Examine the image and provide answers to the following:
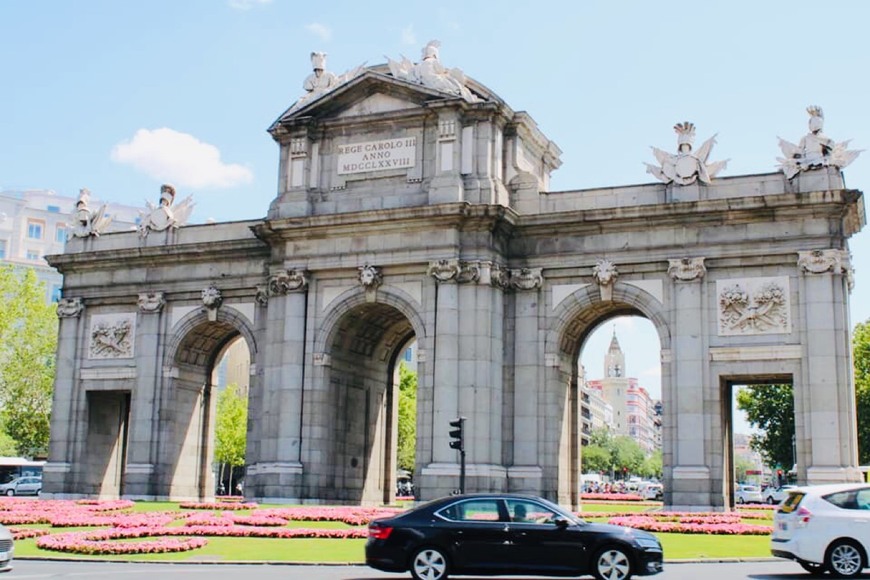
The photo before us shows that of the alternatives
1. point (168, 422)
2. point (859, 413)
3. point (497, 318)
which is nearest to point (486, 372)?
point (497, 318)

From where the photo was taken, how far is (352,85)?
45375 mm

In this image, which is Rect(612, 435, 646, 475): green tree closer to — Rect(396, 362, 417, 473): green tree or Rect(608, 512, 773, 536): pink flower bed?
Rect(396, 362, 417, 473): green tree

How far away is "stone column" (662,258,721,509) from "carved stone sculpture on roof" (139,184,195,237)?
22724mm

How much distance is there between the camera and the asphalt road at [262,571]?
20.4 m

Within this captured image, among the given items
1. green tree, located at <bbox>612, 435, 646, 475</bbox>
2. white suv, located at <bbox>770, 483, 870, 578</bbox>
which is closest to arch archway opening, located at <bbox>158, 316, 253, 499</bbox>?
white suv, located at <bbox>770, 483, 870, 578</bbox>

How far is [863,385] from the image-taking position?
227ft

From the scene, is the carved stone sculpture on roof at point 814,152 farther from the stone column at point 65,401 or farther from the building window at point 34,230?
the building window at point 34,230

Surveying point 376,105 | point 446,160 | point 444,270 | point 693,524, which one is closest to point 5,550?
point 693,524

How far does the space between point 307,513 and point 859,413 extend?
151 feet

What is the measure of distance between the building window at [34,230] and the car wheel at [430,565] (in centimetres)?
10481

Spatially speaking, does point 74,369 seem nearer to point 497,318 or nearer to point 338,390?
point 338,390

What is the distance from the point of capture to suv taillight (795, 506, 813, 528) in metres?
21.4

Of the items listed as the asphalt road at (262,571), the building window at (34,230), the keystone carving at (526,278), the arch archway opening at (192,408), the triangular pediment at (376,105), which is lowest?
the asphalt road at (262,571)

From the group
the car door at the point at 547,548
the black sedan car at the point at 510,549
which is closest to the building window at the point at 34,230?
the black sedan car at the point at 510,549
